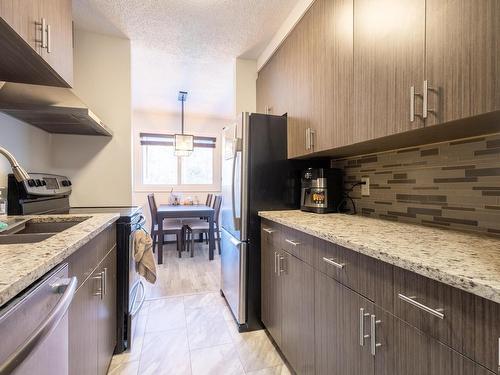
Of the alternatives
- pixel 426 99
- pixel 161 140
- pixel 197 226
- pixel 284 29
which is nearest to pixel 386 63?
pixel 426 99

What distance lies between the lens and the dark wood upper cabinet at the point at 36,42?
90 centimetres

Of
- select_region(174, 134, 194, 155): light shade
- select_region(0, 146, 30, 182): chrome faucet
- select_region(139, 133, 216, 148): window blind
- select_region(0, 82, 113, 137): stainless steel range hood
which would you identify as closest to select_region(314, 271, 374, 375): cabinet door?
select_region(0, 146, 30, 182): chrome faucet

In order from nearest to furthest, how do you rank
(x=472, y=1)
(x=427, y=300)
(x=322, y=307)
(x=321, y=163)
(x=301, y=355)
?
(x=427, y=300) < (x=472, y=1) < (x=322, y=307) < (x=301, y=355) < (x=321, y=163)

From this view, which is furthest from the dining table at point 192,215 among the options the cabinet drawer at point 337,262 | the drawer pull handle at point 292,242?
the cabinet drawer at point 337,262

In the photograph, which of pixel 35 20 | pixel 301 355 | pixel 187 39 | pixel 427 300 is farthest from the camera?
pixel 187 39

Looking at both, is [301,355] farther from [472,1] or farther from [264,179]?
[472,1]

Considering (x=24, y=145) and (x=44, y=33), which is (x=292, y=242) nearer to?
(x=44, y=33)

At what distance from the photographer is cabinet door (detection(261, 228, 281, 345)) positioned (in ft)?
5.47

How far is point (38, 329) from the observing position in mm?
564

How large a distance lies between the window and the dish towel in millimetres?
3071

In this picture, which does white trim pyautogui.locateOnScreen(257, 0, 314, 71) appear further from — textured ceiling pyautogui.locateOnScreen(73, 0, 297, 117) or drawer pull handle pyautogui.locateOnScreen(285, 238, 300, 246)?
drawer pull handle pyautogui.locateOnScreen(285, 238, 300, 246)

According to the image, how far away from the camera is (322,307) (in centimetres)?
117

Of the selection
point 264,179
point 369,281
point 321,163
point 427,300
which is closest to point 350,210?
point 321,163

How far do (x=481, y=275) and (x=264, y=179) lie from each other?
4.85 ft
